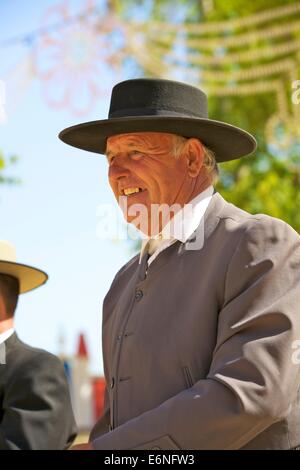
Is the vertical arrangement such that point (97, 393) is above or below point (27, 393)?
below

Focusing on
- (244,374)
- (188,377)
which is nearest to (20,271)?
(188,377)

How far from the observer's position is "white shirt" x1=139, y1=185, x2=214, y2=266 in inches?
134

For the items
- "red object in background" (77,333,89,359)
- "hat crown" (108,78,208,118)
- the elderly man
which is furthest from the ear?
"red object in background" (77,333,89,359)

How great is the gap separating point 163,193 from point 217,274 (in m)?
0.43

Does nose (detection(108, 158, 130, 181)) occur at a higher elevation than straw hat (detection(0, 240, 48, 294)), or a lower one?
higher

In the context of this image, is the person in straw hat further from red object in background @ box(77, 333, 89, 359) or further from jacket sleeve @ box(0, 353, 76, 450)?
red object in background @ box(77, 333, 89, 359)

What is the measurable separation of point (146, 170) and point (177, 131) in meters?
0.21

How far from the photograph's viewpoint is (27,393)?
3260 mm

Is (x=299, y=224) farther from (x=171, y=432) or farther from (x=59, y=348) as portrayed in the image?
(x=171, y=432)

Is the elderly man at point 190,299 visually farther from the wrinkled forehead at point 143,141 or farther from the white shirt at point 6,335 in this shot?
the white shirt at point 6,335

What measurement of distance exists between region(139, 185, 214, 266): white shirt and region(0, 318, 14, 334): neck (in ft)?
1.98

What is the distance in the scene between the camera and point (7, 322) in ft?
11.8

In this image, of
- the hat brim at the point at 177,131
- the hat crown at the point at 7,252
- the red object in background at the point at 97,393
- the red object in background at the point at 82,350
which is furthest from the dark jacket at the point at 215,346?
the red object in background at the point at 97,393

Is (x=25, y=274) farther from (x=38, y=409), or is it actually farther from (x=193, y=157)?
(x=193, y=157)
